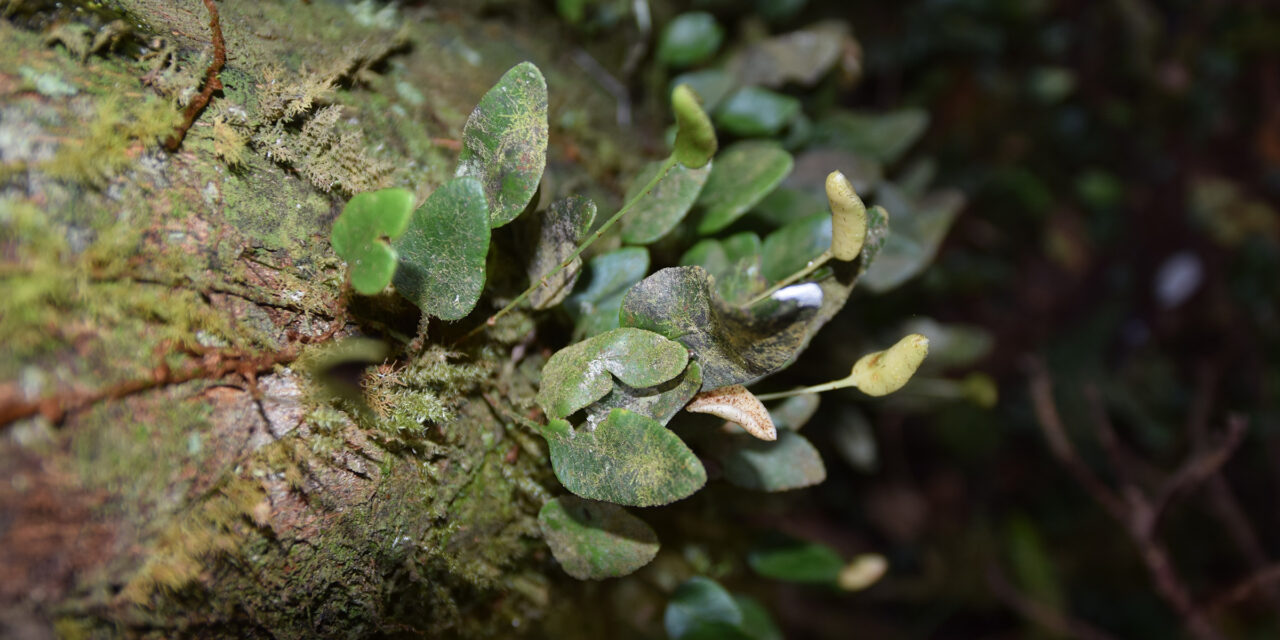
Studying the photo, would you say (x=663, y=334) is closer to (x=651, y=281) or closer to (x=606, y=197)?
(x=651, y=281)

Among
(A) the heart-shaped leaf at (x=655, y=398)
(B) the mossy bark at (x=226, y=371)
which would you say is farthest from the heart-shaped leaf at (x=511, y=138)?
(A) the heart-shaped leaf at (x=655, y=398)

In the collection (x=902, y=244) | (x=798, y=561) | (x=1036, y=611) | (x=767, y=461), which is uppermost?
(x=902, y=244)

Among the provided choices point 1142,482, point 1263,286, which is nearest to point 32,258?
point 1142,482

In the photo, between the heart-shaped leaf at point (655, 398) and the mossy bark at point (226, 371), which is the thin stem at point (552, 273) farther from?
the heart-shaped leaf at point (655, 398)

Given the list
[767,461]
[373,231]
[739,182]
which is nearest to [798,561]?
[767,461]

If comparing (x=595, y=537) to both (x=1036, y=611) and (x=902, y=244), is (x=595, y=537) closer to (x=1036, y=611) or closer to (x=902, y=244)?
(x=902, y=244)

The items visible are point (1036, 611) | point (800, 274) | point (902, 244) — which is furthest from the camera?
point (1036, 611)
